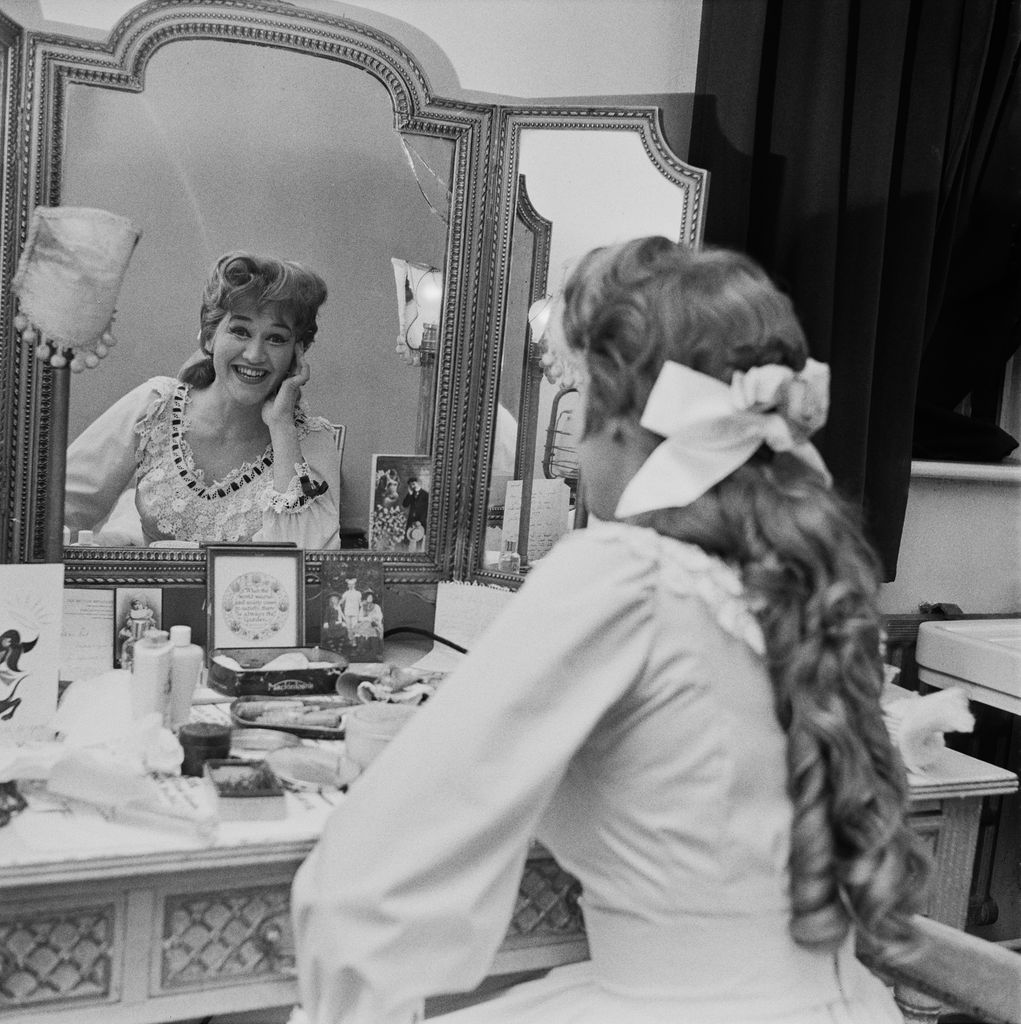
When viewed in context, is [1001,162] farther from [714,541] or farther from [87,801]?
[87,801]

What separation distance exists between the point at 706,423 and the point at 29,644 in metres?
0.97

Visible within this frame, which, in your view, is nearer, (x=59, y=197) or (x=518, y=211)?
(x=59, y=197)

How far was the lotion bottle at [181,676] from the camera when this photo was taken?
153 centimetres

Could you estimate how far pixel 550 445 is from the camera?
1.95m

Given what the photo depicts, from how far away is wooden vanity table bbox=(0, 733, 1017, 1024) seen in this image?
116cm

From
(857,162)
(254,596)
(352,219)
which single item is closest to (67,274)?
(352,219)

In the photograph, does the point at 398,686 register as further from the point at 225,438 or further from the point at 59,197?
the point at 59,197

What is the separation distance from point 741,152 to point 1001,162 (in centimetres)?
69

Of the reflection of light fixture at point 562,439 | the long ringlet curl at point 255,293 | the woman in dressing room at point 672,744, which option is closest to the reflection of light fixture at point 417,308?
the long ringlet curl at point 255,293

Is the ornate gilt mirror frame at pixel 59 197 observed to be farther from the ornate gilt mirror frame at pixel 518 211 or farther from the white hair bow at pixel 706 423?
the white hair bow at pixel 706 423

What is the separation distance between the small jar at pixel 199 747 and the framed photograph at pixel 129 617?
14.8 inches

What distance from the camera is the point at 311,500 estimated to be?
6.10 ft

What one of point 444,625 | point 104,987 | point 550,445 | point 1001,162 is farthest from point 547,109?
point 104,987

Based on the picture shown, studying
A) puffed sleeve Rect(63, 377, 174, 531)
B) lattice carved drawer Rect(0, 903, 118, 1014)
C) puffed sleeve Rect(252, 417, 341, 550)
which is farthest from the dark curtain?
lattice carved drawer Rect(0, 903, 118, 1014)
